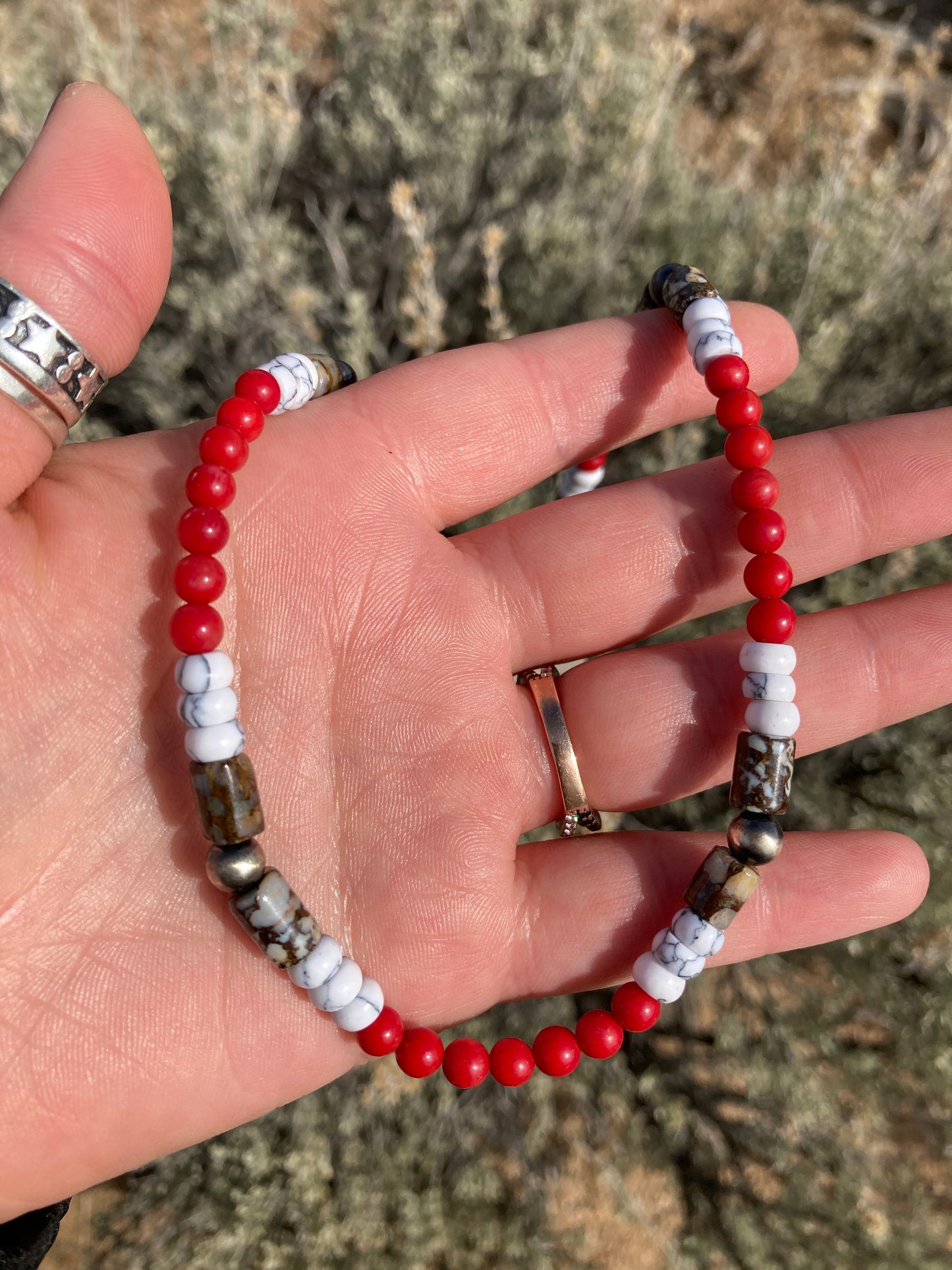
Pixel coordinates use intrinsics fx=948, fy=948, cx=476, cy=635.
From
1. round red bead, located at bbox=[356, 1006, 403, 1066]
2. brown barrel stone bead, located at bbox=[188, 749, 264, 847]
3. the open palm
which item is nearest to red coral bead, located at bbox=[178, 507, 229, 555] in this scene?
the open palm

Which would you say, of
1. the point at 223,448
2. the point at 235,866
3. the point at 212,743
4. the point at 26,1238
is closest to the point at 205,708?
the point at 212,743

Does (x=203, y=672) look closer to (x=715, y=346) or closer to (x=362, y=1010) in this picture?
(x=362, y=1010)

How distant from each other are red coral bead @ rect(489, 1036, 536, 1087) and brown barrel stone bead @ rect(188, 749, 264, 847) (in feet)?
2.86

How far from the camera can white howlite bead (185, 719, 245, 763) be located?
6.88ft

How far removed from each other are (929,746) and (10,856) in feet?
9.69

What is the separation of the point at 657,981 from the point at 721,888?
0.30m

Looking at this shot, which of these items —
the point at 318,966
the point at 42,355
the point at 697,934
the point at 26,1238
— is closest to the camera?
the point at 42,355

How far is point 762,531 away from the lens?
2.38 m

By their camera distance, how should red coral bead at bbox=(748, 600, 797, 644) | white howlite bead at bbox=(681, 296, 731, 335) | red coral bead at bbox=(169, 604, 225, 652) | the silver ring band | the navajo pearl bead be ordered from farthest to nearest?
white howlite bead at bbox=(681, 296, 731, 335) < red coral bead at bbox=(748, 600, 797, 644) < the navajo pearl bead < red coral bead at bbox=(169, 604, 225, 652) < the silver ring band

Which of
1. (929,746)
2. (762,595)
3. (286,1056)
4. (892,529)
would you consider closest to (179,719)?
(286,1056)

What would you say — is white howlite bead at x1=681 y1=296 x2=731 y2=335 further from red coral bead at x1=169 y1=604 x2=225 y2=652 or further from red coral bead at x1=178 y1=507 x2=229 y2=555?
red coral bead at x1=169 y1=604 x2=225 y2=652

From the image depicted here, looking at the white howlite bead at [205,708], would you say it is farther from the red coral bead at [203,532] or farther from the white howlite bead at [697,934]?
the white howlite bead at [697,934]

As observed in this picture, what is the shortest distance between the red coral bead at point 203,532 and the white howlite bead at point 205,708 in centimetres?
34

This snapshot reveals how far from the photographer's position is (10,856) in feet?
6.53
